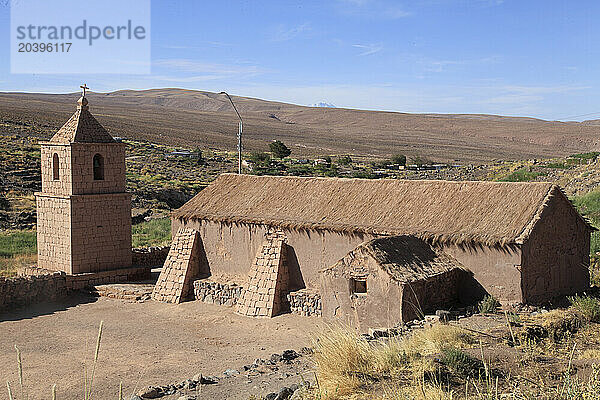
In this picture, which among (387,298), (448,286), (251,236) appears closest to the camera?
(387,298)

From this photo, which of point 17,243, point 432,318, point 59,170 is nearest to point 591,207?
point 432,318

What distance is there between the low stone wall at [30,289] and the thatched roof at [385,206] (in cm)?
401

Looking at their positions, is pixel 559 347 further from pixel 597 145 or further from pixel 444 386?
pixel 597 145

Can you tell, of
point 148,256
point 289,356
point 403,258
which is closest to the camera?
point 289,356

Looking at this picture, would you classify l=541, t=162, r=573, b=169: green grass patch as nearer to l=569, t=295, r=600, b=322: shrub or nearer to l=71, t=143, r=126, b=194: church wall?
l=71, t=143, r=126, b=194: church wall

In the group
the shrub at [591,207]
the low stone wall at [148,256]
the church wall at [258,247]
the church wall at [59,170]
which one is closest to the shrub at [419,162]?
the shrub at [591,207]

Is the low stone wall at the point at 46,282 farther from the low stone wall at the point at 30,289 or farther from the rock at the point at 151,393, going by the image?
the rock at the point at 151,393

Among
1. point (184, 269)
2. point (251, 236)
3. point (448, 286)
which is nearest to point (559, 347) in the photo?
point (448, 286)

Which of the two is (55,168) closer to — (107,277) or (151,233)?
(107,277)

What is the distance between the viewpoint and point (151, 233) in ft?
98.4

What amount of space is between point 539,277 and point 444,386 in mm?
8491

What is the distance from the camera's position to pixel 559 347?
10.5 meters

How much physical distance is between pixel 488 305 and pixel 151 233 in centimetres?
1892

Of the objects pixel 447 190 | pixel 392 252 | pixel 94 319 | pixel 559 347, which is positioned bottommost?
pixel 94 319
